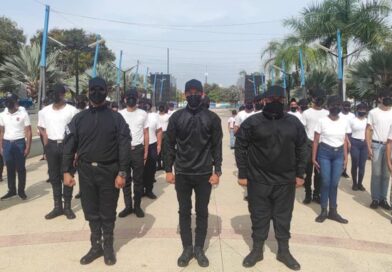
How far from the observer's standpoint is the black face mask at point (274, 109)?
4.41 meters

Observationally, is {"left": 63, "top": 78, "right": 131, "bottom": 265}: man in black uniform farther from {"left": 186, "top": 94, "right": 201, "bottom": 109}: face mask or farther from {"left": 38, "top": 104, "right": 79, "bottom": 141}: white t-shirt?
{"left": 38, "top": 104, "right": 79, "bottom": 141}: white t-shirt

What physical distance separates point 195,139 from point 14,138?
430 cm

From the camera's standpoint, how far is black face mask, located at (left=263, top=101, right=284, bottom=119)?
4.41 metres

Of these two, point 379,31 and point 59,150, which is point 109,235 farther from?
point 379,31

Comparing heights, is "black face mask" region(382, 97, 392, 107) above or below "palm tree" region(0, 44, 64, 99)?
below

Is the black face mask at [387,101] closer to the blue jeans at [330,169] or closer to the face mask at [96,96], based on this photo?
the blue jeans at [330,169]

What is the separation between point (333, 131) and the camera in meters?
6.06

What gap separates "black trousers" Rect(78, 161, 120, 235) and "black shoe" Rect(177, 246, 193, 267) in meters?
0.82

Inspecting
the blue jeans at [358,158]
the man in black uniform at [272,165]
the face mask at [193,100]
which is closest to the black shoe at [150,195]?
the man in black uniform at [272,165]

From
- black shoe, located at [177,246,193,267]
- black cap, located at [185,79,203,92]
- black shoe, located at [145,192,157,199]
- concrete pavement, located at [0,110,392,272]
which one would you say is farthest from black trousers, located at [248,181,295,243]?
black shoe, located at [145,192,157,199]

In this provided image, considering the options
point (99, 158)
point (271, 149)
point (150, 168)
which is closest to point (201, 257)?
point (271, 149)

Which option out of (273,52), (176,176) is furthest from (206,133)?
(273,52)

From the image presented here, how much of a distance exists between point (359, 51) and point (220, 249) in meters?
24.4

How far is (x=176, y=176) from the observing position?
4.55 metres
